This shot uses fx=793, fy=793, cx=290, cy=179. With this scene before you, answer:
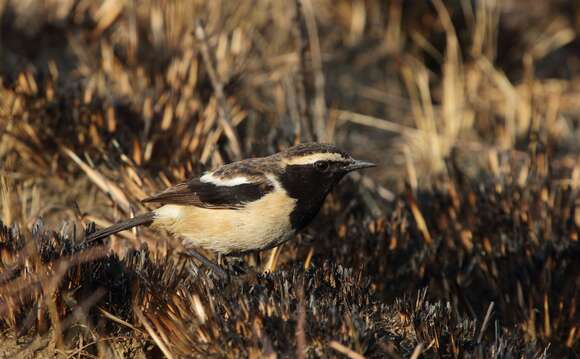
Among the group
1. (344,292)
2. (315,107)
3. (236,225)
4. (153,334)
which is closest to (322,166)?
(236,225)

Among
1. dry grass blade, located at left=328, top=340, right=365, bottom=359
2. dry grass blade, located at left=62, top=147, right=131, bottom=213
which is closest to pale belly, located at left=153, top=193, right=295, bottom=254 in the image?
dry grass blade, located at left=62, top=147, right=131, bottom=213

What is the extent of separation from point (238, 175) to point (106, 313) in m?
1.37

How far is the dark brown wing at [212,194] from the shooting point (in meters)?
4.93

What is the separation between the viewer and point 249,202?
4895 millimetres

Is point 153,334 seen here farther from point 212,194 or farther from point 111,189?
point 111,189

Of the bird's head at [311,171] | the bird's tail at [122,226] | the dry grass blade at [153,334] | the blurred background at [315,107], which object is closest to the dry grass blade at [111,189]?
the blurred background at [315,107]

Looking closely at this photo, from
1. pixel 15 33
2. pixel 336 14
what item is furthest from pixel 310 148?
pixel 336 14

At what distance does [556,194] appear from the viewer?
6281 millimetres

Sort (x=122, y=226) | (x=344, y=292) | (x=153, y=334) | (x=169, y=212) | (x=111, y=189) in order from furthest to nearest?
(x=111, y=189) → (x=169, y=212) → (x=122, y=226) → (x=344, y=292) → (x=153, y=334)

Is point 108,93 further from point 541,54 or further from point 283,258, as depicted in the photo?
point 541,54

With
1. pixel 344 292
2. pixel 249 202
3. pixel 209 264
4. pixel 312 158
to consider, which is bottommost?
pixel 344 292

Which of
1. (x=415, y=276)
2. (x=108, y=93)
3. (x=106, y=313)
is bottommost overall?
(x=415, y=276)

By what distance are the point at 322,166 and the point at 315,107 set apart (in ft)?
10.9

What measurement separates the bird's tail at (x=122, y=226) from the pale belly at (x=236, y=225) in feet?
0.30
